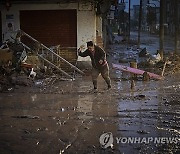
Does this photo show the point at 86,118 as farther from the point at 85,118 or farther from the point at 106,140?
the point at 106,140

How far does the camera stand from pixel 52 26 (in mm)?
18188

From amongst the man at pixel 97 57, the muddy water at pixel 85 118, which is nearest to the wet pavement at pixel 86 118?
the muddy water at pixel 85 118

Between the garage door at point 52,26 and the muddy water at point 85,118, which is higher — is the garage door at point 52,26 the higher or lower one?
the higher one

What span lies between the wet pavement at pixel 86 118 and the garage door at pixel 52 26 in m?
4.81

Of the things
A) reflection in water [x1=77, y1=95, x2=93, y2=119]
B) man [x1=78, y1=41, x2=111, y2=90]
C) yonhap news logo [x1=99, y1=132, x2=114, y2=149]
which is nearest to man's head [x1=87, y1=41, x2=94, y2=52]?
man [x1=78, y1=41, x2=111, y2=90]

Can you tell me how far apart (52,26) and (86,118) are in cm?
993

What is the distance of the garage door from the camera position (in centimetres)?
1794

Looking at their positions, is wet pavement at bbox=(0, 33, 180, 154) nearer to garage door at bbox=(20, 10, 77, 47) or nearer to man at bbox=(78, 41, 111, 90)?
man at bbox=(78, 41, 111, 90)

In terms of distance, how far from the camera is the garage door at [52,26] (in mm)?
17938

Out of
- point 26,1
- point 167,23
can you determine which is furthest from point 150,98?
point 167,23

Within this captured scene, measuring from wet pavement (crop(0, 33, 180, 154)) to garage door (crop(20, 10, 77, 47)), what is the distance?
4812 millimetres

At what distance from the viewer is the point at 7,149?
22.4 feet

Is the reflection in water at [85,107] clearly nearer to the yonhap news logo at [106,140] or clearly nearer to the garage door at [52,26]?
the yonhap news logo at [106,140]

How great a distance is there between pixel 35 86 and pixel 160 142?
7.24m
